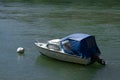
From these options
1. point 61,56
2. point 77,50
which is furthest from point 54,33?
point 77,50

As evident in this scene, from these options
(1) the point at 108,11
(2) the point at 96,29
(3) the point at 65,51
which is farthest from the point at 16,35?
(1) the point at 108,11

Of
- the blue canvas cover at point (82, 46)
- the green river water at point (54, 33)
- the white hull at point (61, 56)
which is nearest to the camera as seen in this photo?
the green river water at point (54, 33)

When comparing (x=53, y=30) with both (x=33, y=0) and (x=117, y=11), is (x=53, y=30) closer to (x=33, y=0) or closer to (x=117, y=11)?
(x=117, y=11)

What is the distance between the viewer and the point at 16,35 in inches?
1795

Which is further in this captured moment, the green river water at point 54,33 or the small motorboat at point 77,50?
the small motorboat at point 77,50

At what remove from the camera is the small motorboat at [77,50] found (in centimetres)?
3256

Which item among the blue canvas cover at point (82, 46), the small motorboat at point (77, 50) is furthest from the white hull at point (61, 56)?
the blue canvas cover at point (82, 46)

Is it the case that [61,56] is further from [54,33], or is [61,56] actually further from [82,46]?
[54,33]

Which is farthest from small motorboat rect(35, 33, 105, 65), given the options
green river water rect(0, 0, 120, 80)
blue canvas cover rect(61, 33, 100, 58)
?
green river water rect(0, 0, 120, 80)

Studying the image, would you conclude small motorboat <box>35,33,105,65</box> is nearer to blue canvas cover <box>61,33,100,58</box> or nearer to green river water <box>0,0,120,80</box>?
blue canvas cover <box>61,33,100,58</box>

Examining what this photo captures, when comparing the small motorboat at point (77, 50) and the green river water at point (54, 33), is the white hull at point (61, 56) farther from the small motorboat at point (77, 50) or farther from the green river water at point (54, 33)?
the green river water at point (54, 33)

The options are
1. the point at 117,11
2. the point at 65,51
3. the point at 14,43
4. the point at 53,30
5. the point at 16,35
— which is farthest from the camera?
the point at 117,11

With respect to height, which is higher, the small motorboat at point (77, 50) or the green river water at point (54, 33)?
the small motorboat at point (77, 50)

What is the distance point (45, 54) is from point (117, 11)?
35337 mm
